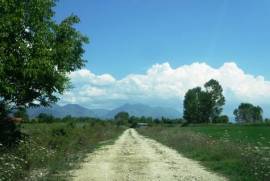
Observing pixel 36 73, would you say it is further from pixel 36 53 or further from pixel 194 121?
pixel 194 121

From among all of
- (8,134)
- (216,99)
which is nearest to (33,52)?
(8,134)

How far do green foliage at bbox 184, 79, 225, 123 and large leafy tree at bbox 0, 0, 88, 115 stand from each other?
13231cm

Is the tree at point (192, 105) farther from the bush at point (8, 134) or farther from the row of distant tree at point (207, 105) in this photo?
the bush at point (8, 134)

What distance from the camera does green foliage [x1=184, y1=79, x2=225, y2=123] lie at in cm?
15438

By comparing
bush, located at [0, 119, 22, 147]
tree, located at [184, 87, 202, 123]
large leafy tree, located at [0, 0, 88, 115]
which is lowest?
bush, located at [0, 119, 22, 147]

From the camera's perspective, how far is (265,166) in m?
17.4

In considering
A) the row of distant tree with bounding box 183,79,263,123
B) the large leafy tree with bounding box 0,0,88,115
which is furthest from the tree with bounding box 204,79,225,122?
the large leafy tree with bounding box 0,0,88,115

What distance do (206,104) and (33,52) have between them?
13692 centimetres

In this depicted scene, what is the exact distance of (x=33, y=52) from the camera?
2091 centimetres

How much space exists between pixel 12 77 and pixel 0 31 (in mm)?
2684

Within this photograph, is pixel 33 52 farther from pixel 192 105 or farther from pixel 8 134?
pixel 192 105

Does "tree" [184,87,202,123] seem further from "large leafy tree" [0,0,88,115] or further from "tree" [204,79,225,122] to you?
"large leafy tree" [0,0,88,115]

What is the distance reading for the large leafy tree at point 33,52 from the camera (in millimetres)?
19625

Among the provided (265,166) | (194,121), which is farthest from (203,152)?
(194,121)
